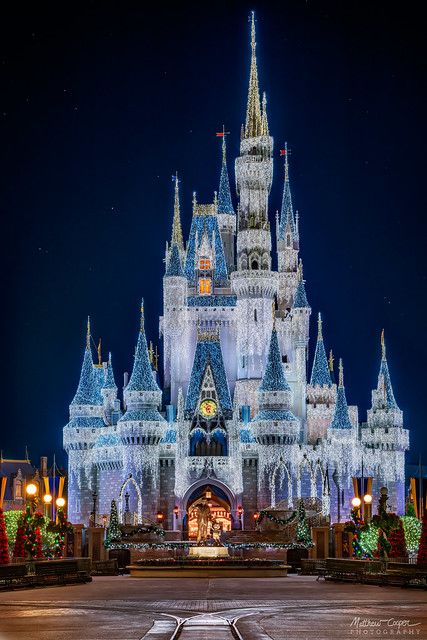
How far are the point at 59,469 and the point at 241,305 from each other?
40608mm

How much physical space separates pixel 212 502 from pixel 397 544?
42829 mm

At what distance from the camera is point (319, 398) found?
84375 mm

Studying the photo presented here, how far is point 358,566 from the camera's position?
3609cm

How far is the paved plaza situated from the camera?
19.8m

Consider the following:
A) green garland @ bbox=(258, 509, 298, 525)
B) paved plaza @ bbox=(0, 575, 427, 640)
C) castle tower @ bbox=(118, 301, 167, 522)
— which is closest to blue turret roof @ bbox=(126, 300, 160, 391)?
castle tower @ bbox=(118, 301, 167, 522)

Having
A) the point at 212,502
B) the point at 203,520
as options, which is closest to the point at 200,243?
the point at 212,502

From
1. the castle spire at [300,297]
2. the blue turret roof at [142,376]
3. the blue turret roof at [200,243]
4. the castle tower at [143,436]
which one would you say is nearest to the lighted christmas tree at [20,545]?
the castle tower at [143,436]

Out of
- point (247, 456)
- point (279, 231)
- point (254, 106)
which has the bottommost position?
point (247, 456)

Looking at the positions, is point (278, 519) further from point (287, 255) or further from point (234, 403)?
point (287, 255)

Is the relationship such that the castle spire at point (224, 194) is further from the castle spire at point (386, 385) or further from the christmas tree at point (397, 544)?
the christmas tree at point (397, 544)

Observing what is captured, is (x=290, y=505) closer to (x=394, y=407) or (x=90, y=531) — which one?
(x=394, y=407)

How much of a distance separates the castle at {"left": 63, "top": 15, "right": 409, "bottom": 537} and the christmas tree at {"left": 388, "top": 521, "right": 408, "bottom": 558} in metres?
37.5

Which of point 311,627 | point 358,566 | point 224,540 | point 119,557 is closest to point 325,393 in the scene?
point 224,540

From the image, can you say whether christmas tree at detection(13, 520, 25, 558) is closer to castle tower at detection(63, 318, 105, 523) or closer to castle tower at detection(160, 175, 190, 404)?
castle tower at detection(63, 318, 105, 523)
